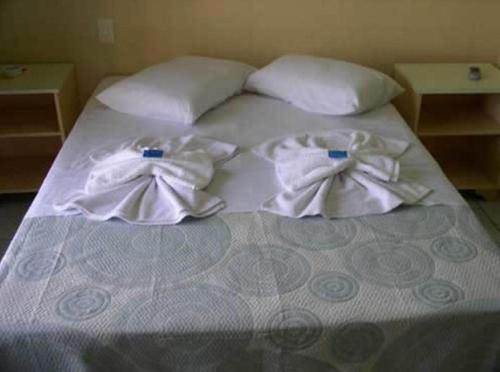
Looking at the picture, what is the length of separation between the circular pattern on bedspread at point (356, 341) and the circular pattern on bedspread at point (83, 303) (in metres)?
0.54

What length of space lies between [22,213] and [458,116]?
6.64ft

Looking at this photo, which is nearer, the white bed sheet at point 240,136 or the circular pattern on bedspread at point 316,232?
the circular pattern on bedspread at point 316,232

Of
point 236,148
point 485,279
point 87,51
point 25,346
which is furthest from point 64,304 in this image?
point 87,51

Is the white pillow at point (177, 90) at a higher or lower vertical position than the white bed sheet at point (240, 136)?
higher

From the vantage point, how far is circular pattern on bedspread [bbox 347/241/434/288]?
150cm

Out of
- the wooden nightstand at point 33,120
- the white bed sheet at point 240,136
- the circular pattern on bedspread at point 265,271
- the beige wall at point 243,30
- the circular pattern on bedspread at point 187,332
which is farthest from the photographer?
the beige wall at point 243,30

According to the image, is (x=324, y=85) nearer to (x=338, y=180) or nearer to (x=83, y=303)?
(x=338, y=180)

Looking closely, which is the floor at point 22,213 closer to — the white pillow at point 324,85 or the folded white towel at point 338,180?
the white pillow at point 324,85

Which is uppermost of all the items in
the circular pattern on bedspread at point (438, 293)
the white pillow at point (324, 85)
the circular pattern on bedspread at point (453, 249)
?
the white pillow at point (324, 85)

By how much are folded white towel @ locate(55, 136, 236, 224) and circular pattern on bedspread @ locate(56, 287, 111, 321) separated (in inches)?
12.0

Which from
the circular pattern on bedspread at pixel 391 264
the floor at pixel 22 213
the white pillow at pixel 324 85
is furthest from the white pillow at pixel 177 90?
the circular pattern on bedspread at pixel 391 264

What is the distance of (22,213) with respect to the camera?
8.73 feet

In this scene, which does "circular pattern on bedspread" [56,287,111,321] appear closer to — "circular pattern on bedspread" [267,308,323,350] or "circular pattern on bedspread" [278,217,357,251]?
"circular pattern on bedspread" [267,308,323,350]

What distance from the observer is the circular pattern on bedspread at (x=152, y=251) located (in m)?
1.52
